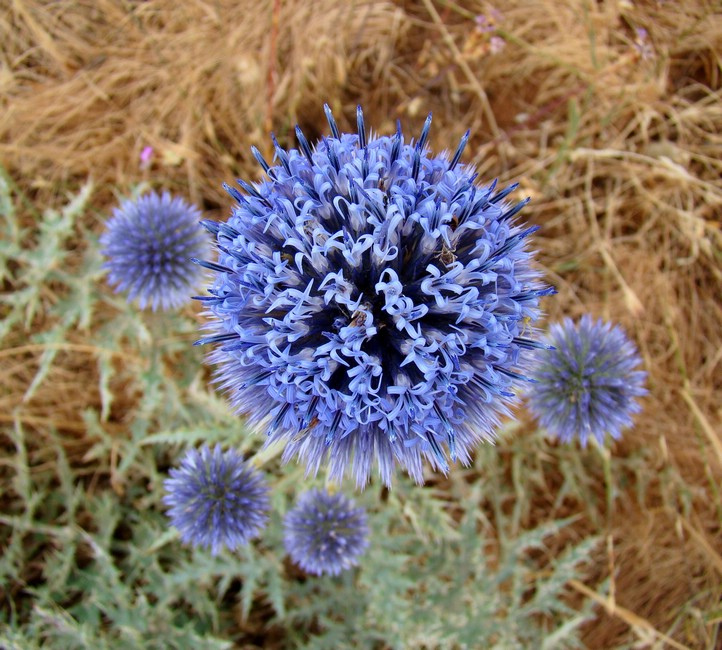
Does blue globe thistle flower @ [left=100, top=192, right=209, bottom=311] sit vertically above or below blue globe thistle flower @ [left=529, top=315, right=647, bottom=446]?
above

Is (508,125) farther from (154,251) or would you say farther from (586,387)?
(154,251)

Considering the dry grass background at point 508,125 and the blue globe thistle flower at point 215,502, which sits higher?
the dry grass background at point 508,125

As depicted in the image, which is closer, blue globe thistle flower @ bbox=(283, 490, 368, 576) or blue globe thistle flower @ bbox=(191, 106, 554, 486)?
blue globe thistle flower @ bbox=(191, 106, 554, 486)

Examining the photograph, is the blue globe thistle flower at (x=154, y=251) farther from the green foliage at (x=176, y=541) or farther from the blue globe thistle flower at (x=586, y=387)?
the blue globe thistle flower at (x=586, y=387)

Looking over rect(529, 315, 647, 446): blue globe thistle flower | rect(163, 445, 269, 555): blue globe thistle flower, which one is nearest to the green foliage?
rect(163, 445, 269, 555): blue globe thistle flower

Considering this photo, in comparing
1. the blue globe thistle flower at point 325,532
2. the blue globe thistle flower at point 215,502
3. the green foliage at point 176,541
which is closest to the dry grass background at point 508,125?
the green foliage at point 176,541

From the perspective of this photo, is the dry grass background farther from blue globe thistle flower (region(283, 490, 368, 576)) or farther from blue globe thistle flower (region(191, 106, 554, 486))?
→ blue globe thistle flower (region(191, 106, 554, 486))

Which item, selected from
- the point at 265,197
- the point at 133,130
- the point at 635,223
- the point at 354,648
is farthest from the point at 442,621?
the point at 133,130
